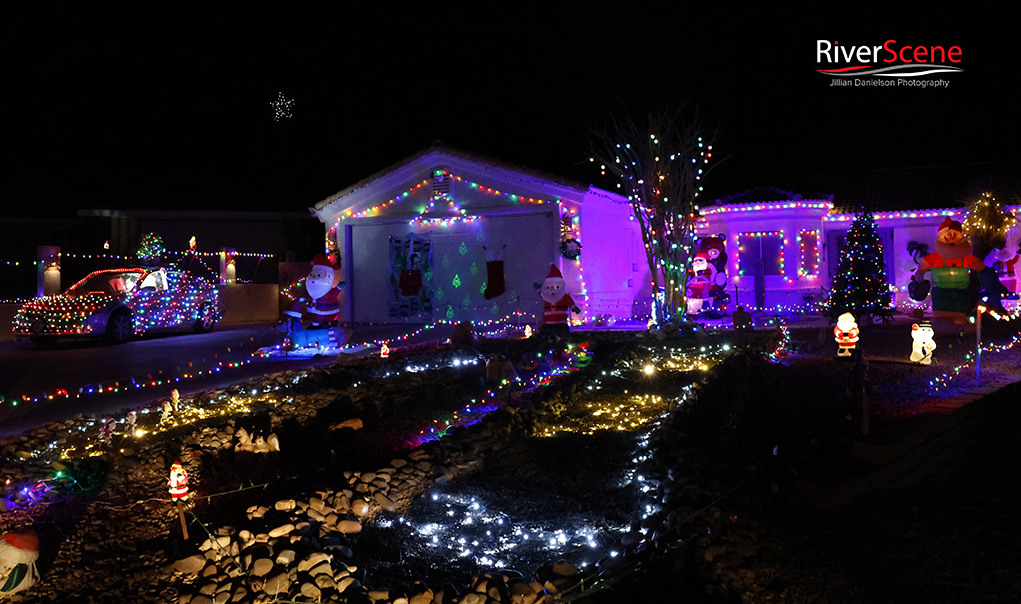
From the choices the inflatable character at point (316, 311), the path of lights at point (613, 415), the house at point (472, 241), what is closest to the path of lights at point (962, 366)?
the path of lights at point (613, 415)

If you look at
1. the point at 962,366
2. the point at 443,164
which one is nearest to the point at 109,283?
the point at 443,164

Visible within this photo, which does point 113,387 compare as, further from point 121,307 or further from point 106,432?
point 121,307

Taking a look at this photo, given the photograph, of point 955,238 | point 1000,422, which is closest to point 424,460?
point 1000,422

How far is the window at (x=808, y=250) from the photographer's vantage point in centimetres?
1805

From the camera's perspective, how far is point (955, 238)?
39.3 feet

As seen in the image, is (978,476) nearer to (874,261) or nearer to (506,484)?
(506,484)

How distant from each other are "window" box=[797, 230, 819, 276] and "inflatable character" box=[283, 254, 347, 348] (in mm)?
11874

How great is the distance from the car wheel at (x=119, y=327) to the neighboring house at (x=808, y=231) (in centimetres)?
1402

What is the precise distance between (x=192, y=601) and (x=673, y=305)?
11764mm

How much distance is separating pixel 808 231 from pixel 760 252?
1.29 metres

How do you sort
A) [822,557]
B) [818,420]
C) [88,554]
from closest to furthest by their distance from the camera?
[822,557], [88,554], [818,420]

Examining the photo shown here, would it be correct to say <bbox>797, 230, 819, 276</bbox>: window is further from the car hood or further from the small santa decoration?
the car hood

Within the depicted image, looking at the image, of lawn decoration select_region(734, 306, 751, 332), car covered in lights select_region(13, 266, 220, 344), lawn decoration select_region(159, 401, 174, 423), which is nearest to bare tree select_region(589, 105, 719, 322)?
lawn decoration select_region(734, 306, 751, 332)

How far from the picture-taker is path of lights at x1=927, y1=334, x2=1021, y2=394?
7.40 m
